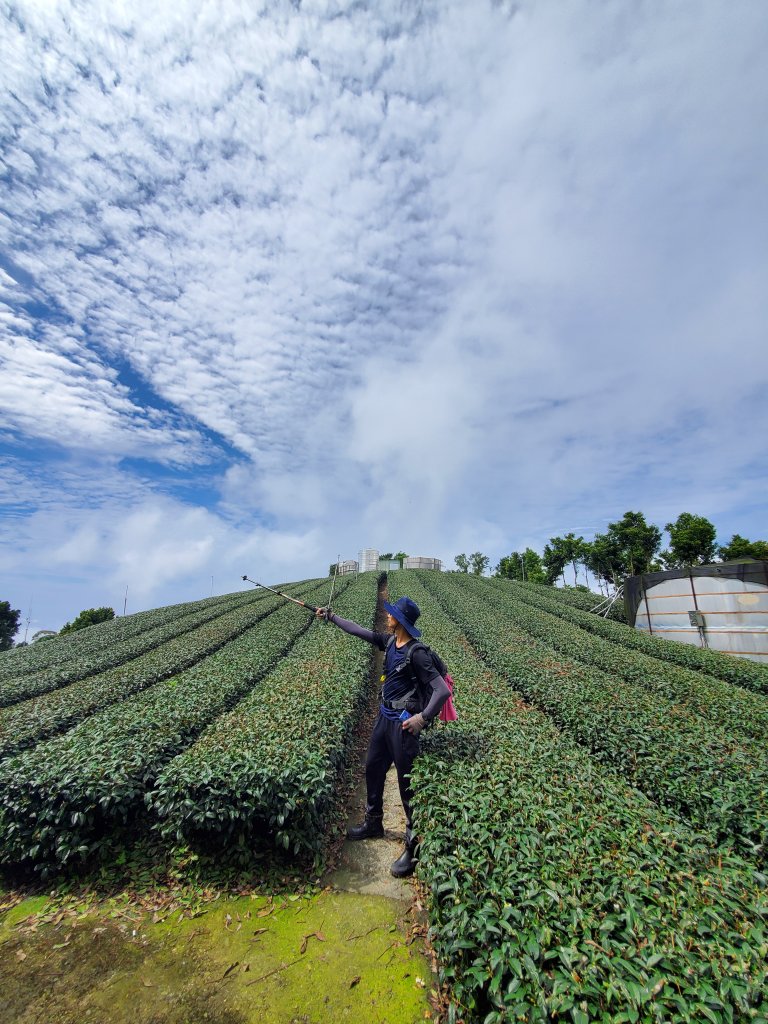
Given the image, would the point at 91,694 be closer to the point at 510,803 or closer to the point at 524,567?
the point at 510,803

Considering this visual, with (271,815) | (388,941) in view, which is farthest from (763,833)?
(271,815)

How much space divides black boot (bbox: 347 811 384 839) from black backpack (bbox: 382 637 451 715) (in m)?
1.52

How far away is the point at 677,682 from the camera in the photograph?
7977 mm

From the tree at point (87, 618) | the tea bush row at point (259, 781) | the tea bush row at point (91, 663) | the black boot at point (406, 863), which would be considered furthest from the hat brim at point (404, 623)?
the tree at point (87, 618)

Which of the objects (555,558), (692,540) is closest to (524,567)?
(555,558)

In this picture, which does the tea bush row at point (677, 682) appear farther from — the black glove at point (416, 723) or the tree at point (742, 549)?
the tree at point (742, 549)

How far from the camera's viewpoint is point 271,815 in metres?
4.11

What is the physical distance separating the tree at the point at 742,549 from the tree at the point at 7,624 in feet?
220

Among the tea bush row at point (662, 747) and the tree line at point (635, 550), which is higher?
the tree line at point (635, 550)

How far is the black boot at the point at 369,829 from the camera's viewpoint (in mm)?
4816

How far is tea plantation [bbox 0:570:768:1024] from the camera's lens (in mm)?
2172

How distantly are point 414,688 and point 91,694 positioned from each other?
Result: 6.77 metres

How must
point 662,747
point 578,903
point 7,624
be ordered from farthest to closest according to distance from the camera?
point 7,624 < point 662,747 < point 578,903

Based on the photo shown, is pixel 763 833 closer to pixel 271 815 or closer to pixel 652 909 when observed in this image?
pixel 652 909
